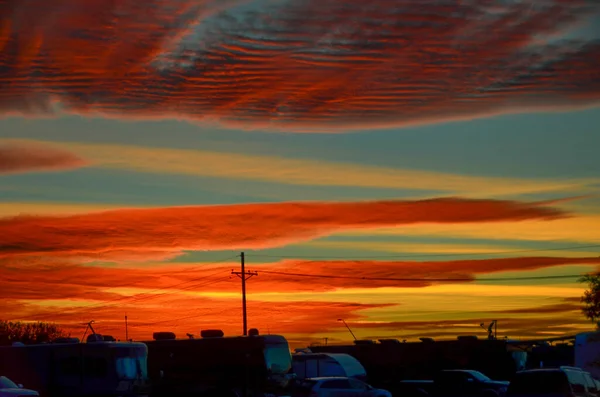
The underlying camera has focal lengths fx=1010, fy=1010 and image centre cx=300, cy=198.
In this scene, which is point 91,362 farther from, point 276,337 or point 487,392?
point 487,392

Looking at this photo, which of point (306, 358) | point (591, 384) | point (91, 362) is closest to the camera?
point (591, 384)

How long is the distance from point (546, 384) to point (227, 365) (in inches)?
705

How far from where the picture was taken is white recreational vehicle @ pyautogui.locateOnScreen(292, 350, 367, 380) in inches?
2005

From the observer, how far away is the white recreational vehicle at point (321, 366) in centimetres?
5094

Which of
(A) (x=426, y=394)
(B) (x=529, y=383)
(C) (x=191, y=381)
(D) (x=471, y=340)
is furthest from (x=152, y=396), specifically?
(D) (x=471, y=340)

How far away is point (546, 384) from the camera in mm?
30406

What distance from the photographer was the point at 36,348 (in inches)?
1623

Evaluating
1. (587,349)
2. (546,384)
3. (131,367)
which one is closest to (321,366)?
(131,367)

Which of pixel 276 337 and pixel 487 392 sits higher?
pixel 276 337

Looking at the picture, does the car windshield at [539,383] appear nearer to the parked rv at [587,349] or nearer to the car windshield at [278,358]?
the car windshield at [278,358]

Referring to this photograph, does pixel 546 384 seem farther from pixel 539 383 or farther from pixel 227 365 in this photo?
pixel 227 365

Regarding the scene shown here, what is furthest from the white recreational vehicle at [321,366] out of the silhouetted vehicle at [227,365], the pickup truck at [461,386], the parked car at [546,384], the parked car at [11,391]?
the parked car at [11,391]

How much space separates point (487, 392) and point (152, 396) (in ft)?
48.0

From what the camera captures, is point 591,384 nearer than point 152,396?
Yes
